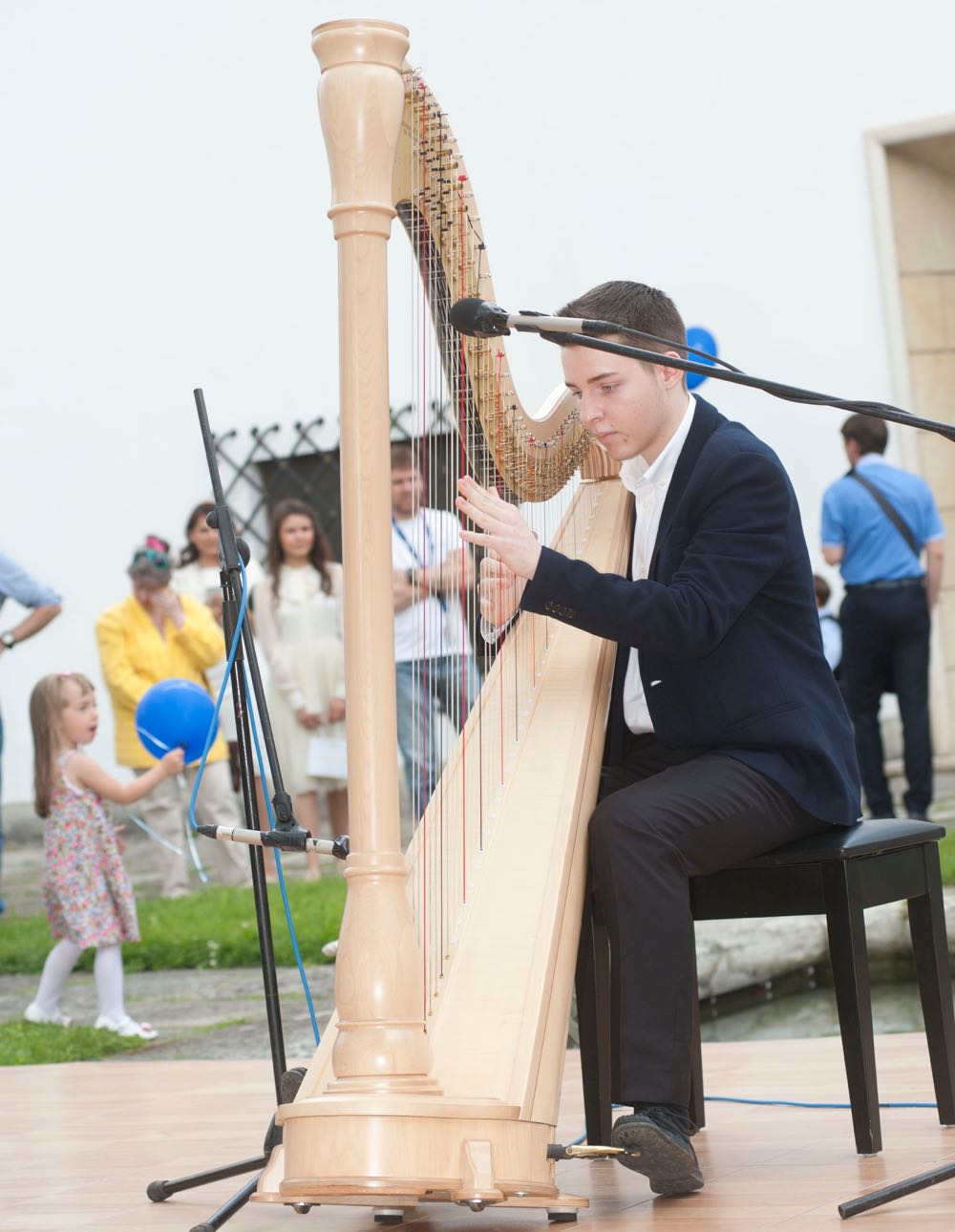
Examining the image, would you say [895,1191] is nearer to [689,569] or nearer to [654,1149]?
[654,1149]

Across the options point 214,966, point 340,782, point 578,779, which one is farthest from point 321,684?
point 578,779

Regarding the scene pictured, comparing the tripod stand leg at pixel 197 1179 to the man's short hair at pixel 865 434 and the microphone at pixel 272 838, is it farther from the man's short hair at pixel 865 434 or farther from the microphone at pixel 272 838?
the man's short hair at pixel 865 434

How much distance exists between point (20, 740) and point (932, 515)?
166 inches

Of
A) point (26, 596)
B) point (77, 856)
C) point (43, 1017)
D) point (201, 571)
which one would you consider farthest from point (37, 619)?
point (43, 1017)

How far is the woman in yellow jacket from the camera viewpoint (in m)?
5.93

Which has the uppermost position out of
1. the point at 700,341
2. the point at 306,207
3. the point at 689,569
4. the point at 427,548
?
the point at 306,207

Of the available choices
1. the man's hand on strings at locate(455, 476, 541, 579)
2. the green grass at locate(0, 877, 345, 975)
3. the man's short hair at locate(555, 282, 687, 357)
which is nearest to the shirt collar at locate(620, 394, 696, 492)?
the man's short hair at locate(555, 282, 687, 357)

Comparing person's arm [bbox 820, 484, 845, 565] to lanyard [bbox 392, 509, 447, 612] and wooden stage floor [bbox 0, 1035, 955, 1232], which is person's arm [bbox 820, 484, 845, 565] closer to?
lanyard [bbox 392, 509, 447, 612]

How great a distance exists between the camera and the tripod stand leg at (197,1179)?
2473 millimetres

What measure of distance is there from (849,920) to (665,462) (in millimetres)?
712

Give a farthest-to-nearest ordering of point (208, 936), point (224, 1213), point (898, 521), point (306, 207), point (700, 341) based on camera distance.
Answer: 1. point (306, 207)
2. point (700, 341)
3. point (898, 521)
4. point (208, 936)
5. point (224, 1213)

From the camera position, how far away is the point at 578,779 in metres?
2.42

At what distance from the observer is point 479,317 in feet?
6.57

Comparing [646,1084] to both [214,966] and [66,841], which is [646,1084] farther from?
[214,966]
